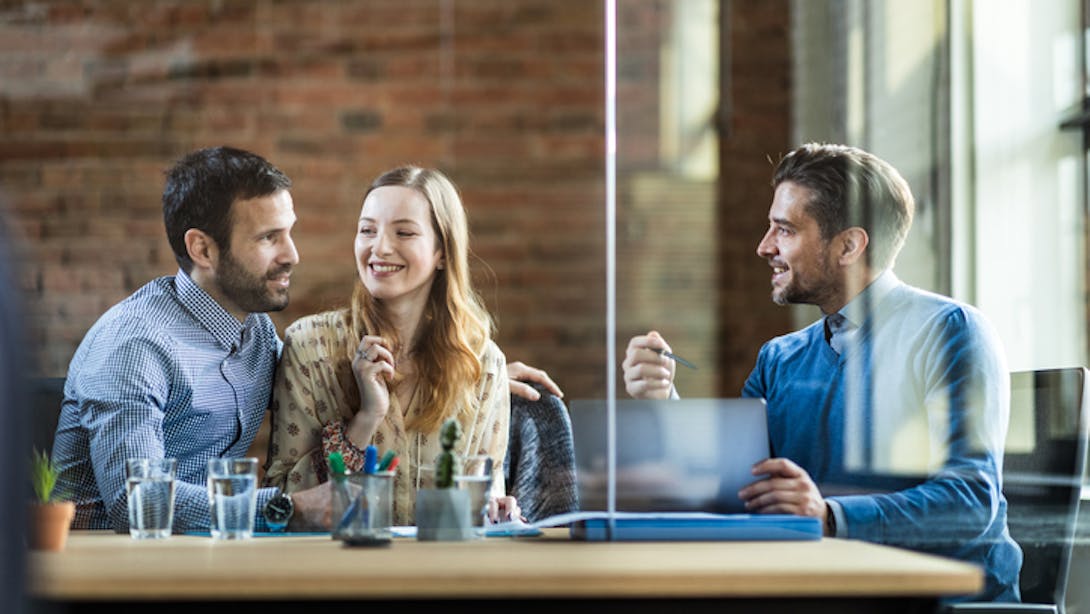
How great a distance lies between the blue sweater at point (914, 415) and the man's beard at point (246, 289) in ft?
3.22

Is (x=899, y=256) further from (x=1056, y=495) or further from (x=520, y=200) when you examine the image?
(x=520, y=200)

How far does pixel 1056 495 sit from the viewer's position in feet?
6.84

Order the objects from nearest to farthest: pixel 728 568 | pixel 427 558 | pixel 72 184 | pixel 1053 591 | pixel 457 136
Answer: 1. pixel 728 568
2. pixel 427 558
3. pixel 1053 591
4. pixel 72 184
5. pixel 457 136

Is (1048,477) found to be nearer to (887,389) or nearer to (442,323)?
(887,389)

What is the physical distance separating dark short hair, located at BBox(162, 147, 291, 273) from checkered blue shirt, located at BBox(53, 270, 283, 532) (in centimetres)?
16

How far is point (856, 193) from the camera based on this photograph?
2191 mm

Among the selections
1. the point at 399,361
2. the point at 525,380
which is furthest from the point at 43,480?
the point at 525,380

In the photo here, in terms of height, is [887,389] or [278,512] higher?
[887,389]

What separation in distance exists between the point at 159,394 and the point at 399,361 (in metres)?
0.45

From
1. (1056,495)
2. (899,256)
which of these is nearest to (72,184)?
(899,256)

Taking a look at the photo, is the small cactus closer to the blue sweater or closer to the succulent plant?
the succulent plant

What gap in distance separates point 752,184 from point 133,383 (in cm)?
119

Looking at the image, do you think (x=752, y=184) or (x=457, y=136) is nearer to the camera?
(x=752, y=184)

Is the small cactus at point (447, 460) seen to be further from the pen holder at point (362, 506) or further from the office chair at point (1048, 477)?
the office chair at point (1048, 477)
